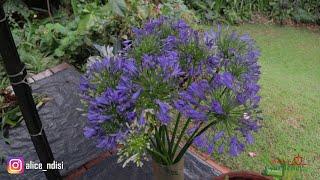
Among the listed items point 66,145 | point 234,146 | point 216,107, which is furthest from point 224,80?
point 66,145

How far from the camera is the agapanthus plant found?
1169mm

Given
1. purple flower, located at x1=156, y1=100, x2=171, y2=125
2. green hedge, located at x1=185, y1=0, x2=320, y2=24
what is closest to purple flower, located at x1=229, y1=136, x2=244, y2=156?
purple flower, located at x1=156, y1=100, x2=171, y2=125

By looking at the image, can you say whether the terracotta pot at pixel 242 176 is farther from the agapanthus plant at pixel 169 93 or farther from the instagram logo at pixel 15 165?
the instagram logo at pixel 15 165

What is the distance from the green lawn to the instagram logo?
1.20m

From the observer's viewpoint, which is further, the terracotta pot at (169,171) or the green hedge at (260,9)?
the green hedge at (260,9)

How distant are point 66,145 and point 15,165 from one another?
0.33m

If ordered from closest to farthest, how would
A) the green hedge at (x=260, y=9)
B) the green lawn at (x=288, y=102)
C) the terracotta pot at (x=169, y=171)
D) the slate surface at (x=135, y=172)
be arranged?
the terracotta pot at (x=169, y=171)
the slate surface at (x=135, y=172)
the green lawn at (x=288, y=102)
the green hedge at (x=260, y=9)

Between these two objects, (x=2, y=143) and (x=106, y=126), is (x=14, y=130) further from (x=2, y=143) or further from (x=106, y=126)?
(x=106, y=126)

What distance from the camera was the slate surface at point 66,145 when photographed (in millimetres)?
2250

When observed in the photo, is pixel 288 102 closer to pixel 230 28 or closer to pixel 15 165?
pixel 230 28

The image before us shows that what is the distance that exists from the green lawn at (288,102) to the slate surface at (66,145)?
0.49 m

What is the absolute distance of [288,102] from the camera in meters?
3.15

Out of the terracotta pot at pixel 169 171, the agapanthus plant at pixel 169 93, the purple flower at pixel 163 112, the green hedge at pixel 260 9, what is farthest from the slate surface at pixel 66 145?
the green hedge at pixel 260 9

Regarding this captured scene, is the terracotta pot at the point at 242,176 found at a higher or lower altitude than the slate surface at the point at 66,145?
higher
